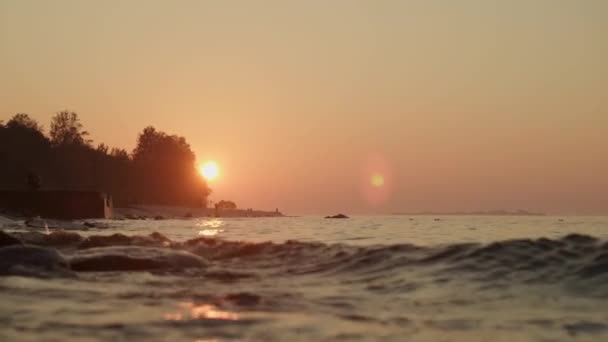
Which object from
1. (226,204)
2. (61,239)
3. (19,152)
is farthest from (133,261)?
(226,204)

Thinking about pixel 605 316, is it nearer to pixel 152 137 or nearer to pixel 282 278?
pixel 282 278

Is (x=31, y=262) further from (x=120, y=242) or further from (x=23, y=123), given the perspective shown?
(x=23, y=123)

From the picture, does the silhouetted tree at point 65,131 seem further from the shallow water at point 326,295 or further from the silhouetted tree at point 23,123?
the shallow water at point 326,295

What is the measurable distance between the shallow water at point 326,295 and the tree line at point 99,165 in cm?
4803

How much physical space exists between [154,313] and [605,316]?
15.8 feet

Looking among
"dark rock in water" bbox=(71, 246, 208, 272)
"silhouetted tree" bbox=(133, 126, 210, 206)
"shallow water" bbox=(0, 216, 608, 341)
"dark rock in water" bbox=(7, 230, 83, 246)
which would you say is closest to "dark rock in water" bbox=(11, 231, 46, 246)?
"dark rock in water" bbox=(7, 230, 83, 246)

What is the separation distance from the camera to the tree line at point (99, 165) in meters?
81.8

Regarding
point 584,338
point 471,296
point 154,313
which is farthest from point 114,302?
point 584,338

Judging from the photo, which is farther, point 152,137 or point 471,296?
point 152,137

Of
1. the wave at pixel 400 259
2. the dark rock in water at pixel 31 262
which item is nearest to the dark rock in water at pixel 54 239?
the wave at pixel 400 259

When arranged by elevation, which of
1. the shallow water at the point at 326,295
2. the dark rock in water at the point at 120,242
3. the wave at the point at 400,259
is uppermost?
the dark rock in water at the point at 120,242

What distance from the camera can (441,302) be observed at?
820cm

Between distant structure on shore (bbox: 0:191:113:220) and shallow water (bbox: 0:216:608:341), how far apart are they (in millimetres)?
41978

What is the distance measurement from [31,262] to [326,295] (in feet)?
17.1
